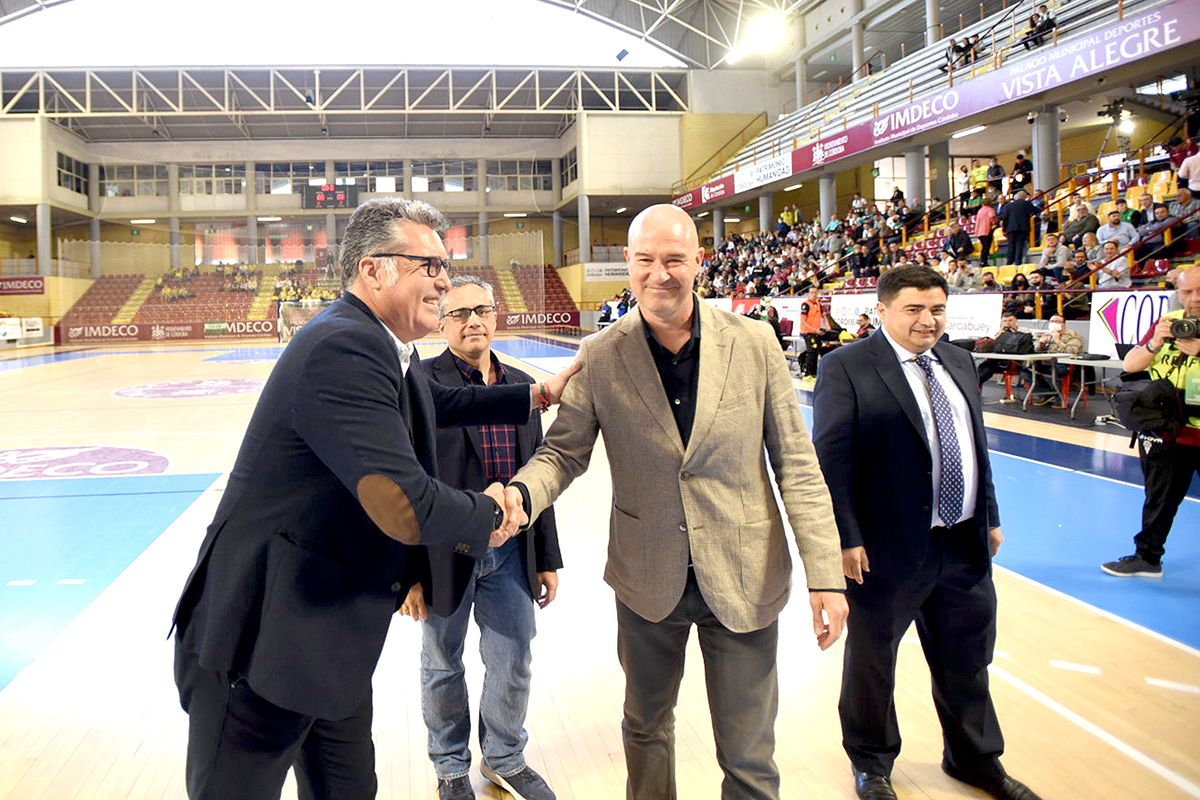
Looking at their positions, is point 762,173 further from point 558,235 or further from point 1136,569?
point 1136,569

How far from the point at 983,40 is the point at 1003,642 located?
2260 cm

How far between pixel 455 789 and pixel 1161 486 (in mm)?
4361

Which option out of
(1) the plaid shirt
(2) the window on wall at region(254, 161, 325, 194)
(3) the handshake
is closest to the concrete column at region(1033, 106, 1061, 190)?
(1) the plaid shirt

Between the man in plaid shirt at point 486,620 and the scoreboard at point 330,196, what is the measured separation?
115 feet

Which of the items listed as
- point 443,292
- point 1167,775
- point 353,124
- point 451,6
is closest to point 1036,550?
point 1167,775

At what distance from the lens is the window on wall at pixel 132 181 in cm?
4128

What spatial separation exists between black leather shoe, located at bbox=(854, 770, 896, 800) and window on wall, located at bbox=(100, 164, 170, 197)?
4490 cm

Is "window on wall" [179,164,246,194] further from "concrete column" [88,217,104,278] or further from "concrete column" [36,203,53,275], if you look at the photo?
"concrete column" [36,203,53,275]

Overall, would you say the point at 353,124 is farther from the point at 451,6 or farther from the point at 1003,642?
the point at 1003,642

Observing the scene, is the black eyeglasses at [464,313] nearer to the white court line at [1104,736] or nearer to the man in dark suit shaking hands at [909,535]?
the man in dark suit shaking hands at [909,535]

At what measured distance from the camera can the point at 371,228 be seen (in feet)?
6.81

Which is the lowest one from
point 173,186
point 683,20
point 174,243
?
point 174,243

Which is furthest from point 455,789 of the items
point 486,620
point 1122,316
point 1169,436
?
point 1122,316

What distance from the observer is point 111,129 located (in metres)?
39.3
